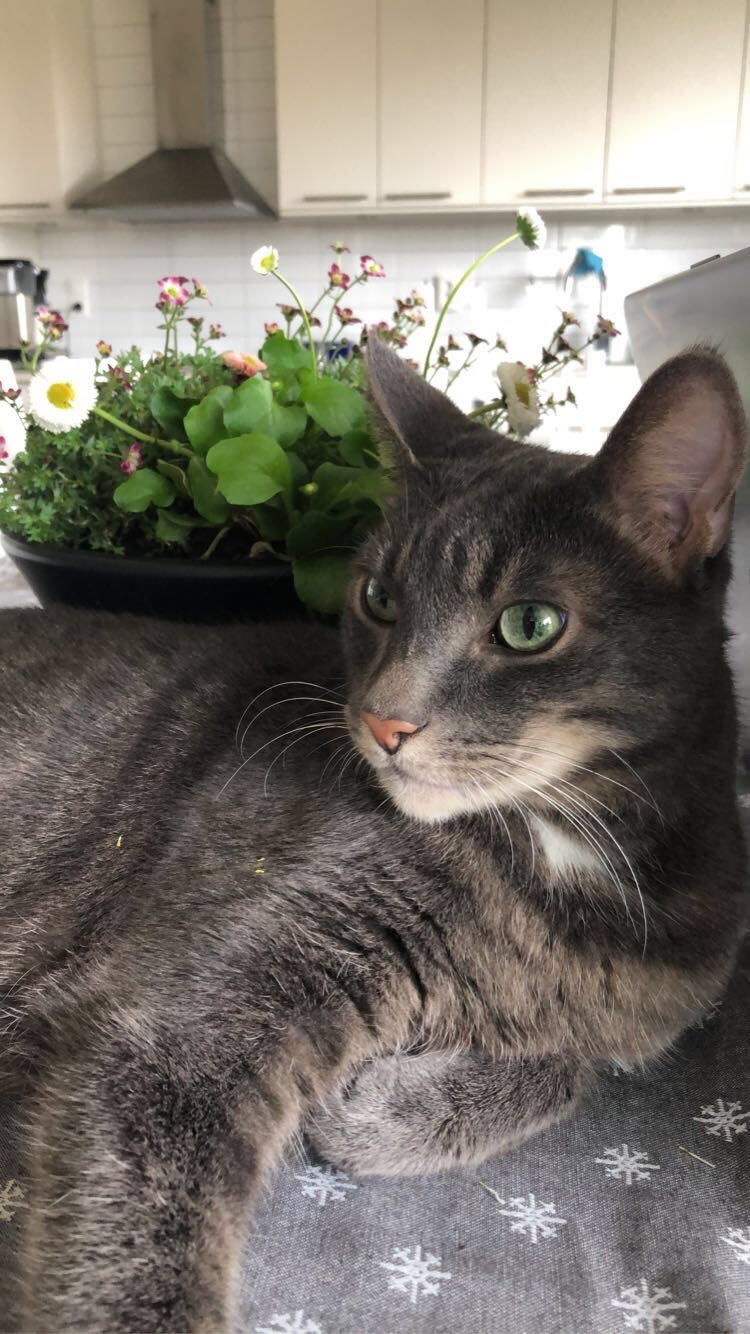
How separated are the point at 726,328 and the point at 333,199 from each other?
12.1ft

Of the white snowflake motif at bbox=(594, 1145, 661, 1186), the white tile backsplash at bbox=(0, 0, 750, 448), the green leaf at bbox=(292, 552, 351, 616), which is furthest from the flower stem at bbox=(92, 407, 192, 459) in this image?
the white tile backsplash at bbox=(0, 0, 750, 448)

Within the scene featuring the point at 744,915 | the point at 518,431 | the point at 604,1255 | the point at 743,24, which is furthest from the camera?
the point at 743,24

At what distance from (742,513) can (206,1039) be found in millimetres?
736

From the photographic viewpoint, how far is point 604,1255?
58 centimetres

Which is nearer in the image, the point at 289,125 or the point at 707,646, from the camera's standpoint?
A: the point at 707,646

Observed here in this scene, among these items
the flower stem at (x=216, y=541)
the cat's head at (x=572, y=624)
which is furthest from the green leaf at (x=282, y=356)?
the cat's head at (x=572, y=624)

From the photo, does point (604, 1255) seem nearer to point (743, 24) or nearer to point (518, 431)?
point (518, 431)

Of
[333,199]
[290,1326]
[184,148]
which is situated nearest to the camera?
[290,1326]

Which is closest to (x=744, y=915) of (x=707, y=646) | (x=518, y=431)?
(x=707, y=646)

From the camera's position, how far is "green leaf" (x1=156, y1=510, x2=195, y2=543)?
3.93ft

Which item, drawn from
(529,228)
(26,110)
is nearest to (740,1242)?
(529,228)

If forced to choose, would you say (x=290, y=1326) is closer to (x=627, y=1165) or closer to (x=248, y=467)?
(x=627, y=1165)

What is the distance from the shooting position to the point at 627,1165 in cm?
66

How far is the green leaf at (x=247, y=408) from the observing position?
113cm
